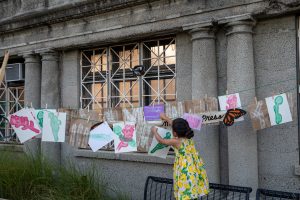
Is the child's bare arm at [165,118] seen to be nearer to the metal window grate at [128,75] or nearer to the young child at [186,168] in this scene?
the young child at [186,168]

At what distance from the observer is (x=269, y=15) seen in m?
6.18

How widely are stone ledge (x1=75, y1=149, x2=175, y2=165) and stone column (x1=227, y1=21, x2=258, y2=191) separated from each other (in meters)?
1.31

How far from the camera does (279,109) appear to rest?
5434 mm

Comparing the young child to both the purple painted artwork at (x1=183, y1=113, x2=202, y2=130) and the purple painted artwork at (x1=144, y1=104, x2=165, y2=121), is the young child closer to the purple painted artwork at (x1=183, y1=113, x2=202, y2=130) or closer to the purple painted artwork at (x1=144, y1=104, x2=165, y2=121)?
the purple painted artwork at (x1=183, y1=113, x2=202, y2=130)

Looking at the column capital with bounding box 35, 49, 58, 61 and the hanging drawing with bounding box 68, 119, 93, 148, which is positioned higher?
the column capital with bounding box 35, 49, 58, 61

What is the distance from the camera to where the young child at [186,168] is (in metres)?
5.09

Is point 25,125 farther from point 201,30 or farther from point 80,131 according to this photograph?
point 201,30

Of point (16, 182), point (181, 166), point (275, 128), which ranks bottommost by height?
point (16, 182)

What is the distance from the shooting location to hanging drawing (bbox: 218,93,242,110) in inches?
225

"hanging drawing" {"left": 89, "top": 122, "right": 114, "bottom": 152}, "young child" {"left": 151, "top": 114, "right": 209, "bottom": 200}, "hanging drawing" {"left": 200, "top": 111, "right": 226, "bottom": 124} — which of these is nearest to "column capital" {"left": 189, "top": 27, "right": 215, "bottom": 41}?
"hanging drawing" {"left": 200, "top": 111, "right": 226, "bottom": 124}

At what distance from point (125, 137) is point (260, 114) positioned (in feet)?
7.07

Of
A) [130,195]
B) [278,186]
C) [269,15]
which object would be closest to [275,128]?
[278,186]

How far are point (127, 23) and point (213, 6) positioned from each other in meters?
1.92

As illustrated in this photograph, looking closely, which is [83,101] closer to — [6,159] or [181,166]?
[6,159]
